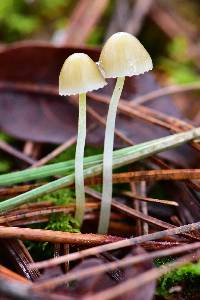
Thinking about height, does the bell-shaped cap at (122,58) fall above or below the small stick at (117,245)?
above

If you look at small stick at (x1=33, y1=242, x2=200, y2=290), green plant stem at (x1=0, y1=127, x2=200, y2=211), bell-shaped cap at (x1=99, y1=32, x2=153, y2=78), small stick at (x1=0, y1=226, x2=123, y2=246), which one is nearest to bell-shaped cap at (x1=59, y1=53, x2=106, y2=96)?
bell-shaped cap at (x1=99, y1=32, x2=153, y2=78)

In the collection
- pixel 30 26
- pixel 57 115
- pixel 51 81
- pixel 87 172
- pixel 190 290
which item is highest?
pixel 30 26

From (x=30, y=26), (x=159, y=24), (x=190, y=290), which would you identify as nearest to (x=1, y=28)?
(x=30, y=26)

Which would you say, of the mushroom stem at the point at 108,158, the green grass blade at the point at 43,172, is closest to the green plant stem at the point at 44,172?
the green grass blade at the point at 43,172

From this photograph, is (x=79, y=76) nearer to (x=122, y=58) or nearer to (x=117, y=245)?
(x=122, y=58)

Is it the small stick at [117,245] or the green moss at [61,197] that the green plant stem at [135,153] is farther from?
the small stick at [117,245]

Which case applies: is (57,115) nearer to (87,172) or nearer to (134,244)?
(87,172)
